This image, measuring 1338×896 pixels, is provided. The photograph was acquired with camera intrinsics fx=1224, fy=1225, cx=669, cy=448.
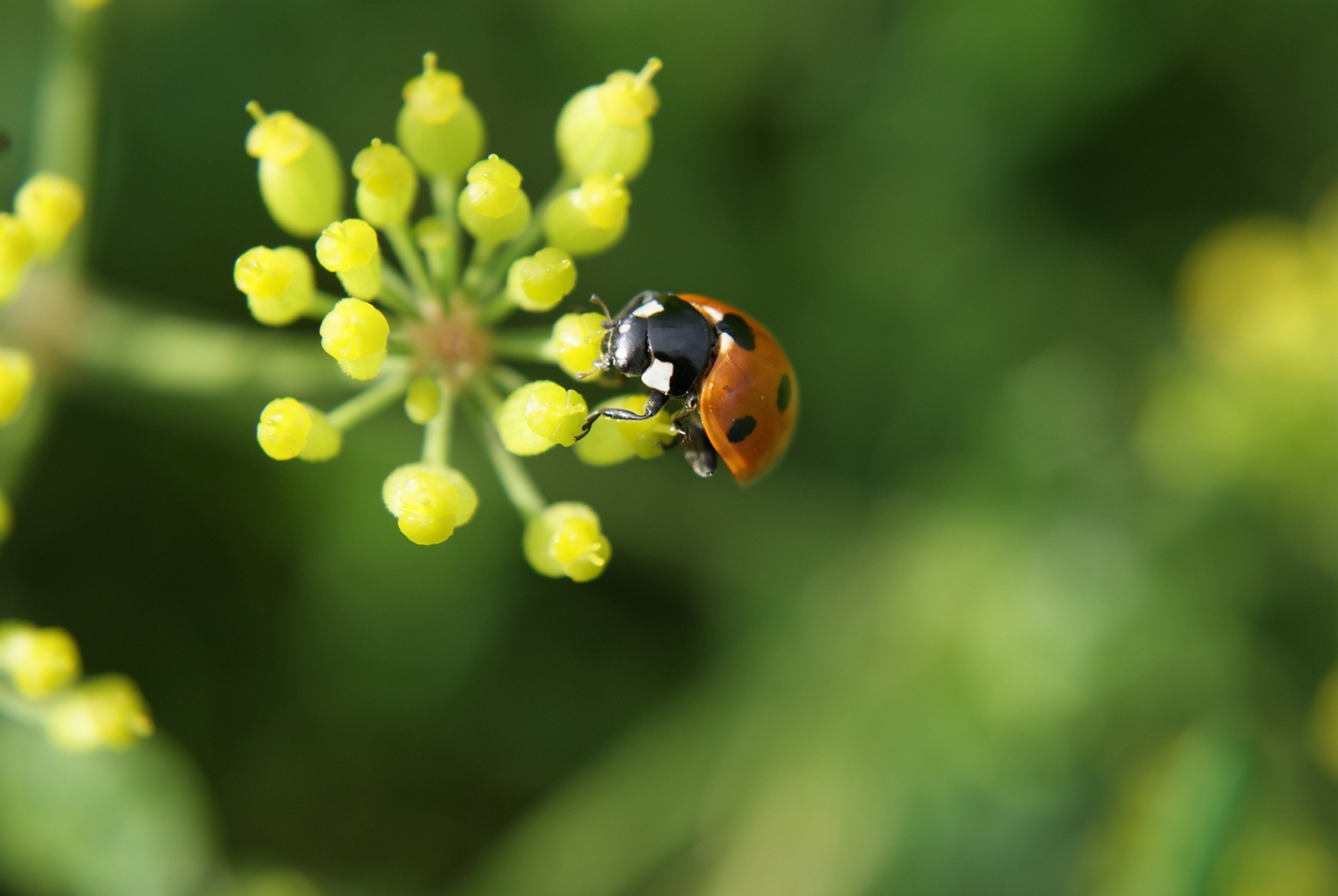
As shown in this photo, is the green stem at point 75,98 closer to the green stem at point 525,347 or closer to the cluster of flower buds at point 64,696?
the cluster of flower buds at point 64,696

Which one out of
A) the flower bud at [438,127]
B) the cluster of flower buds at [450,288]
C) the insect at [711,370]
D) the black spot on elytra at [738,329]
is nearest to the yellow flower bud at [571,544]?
the cluster of flower buds at [450,288]

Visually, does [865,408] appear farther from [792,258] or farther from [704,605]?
[704,605]

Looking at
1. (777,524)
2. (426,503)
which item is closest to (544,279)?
(426,503)

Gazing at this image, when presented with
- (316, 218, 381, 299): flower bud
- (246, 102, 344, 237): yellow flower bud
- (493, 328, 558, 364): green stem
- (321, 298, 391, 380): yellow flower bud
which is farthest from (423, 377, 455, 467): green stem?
(246, 102, 344, 237): yellow flower bud

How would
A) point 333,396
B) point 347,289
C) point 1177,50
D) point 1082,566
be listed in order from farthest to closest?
point 1177,50, point 1082,566, point 333,396, point 347,289

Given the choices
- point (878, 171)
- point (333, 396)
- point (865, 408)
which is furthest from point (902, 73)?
point (333, 396)

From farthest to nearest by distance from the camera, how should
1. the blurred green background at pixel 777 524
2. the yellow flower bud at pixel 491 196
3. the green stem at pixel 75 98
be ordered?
the blurred green background at pixel 777 524, the green stem at pixel 75 98, the yellow flower bud at pixel 491 196

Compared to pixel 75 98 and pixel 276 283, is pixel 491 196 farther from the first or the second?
pixel 75 98
